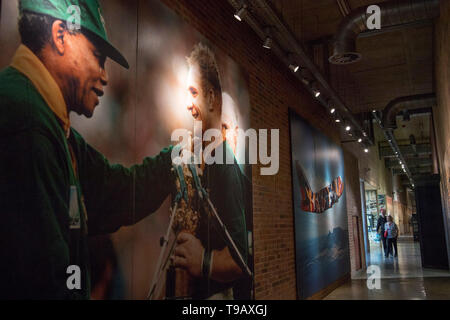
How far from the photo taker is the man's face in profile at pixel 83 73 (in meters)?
2.72

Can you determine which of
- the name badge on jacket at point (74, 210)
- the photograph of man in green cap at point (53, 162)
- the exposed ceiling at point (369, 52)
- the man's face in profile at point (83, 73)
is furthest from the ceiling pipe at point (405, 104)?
the name badge on jacket at point (74, 210)

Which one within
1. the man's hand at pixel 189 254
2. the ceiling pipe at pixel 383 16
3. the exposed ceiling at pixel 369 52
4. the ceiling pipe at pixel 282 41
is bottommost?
the man's hand at pixel 189 254

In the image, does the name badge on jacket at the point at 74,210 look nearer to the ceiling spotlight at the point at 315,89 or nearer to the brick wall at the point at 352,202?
the ceiling spotlight at the point at 315,89

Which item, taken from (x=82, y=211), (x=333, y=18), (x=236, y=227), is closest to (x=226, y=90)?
(x=236, y=227)

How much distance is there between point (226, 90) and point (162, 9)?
1445 mm

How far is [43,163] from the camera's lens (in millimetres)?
2443

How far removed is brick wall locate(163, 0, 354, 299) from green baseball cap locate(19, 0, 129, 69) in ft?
4.07

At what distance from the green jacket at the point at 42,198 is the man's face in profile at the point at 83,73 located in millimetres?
219

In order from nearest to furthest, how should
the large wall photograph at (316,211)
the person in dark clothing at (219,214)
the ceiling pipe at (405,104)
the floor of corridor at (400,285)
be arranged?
the person in dark clothing at (219,214)
the large wall photograph at (316,211)
the floor of corridor at (400,285)
the ceiling pipe at (405,104)

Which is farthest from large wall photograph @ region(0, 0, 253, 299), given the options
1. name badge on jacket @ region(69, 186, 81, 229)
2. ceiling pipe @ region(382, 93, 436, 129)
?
ceiling pipe @ region(382, 93, 436, 129)

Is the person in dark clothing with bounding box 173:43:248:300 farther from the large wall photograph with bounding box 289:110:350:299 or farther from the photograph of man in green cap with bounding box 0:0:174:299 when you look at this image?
the large wall photograph with bounding box 289:110:350:299

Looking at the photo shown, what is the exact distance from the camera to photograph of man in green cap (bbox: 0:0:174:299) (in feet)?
7.32

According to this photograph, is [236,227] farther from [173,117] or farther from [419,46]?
[419,46]

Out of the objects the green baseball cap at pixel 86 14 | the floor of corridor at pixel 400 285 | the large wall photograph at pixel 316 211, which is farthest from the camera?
the floor of corridor at pixel 400 285
